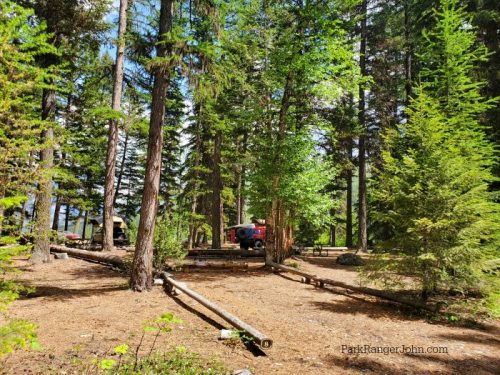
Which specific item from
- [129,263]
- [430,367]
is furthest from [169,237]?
[430,367]

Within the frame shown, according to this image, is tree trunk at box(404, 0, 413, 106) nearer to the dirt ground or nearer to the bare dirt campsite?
the bare dirt campsite

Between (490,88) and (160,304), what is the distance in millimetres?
18877

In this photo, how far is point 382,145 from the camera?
77.0ft

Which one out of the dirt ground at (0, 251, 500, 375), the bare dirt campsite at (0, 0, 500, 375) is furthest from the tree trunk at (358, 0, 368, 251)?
the dirt ground at (0, 251, 500, 375)

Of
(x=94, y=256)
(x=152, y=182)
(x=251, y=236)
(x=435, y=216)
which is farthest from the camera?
(x=251, y=236)

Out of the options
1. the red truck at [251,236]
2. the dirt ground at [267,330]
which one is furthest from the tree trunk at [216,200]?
the dirt ground at [267,330]

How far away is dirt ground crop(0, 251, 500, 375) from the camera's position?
520cm

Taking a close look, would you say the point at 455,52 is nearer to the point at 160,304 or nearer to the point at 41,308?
the point at 160,304

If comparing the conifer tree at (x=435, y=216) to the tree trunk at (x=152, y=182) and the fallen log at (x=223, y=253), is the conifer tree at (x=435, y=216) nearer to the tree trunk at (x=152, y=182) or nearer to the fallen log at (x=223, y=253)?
the tree trunk at (x=152, y=182)

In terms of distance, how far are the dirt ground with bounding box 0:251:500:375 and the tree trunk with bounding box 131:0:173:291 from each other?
63cm

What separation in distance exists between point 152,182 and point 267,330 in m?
5.28

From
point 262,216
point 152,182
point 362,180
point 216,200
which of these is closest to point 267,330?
point 152,182

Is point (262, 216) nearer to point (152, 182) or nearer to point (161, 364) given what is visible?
point (152, 182)

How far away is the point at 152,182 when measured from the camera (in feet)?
31.7
